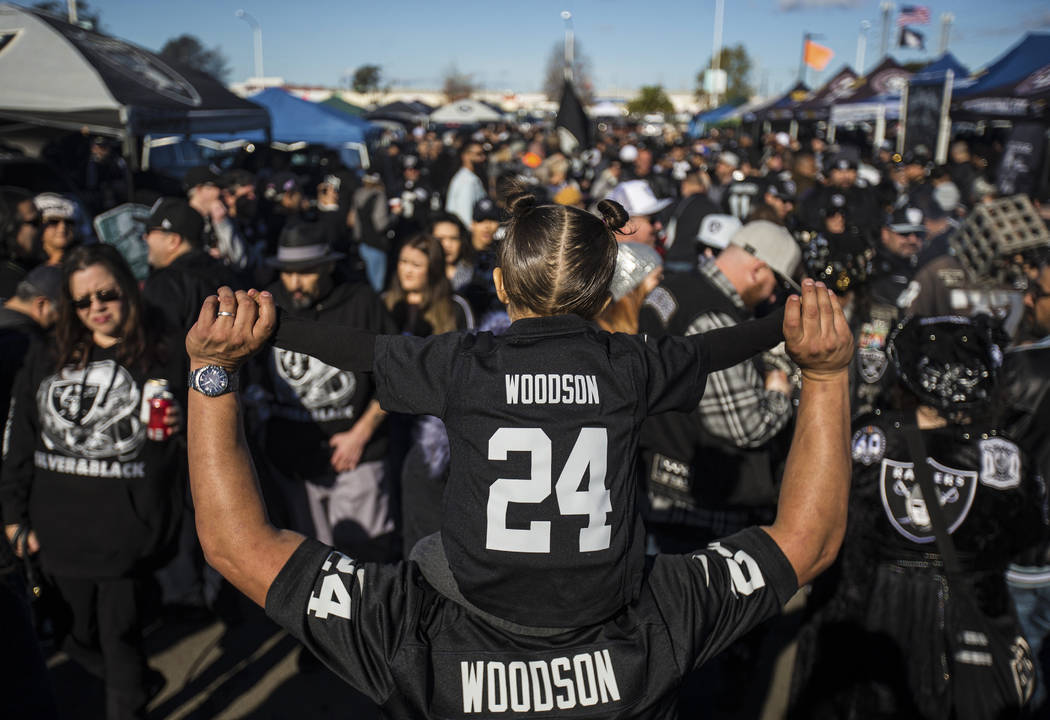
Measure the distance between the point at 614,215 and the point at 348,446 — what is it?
2.59 m

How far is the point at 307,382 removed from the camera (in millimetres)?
3885

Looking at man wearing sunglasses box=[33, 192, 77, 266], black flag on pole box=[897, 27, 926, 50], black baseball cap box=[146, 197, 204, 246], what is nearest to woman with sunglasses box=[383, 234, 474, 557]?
black baseball cap box=[146, 197, 204, 246]

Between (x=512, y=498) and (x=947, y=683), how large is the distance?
1.80 metres

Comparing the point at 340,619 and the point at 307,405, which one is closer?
the point at 340,619

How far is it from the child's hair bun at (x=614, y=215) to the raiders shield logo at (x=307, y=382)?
238 centimetres

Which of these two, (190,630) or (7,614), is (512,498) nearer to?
(7,614)

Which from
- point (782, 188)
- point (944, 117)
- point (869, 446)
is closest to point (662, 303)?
point (869, 446)

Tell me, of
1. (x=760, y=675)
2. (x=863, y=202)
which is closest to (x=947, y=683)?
(x=760, y=675)

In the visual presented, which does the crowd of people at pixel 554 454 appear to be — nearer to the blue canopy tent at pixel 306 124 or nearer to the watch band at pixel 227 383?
the watch band at pixel 227 383

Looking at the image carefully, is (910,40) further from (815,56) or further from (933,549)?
(933,549)

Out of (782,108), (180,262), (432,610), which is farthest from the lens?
(782,108)

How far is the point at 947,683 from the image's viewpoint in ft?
7.90

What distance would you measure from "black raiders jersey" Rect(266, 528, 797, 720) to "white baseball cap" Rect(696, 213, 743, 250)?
3.21 m

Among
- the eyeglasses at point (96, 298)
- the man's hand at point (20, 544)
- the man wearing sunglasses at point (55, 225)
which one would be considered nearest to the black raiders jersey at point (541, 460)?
the eyeglasses at point (96, 298)
